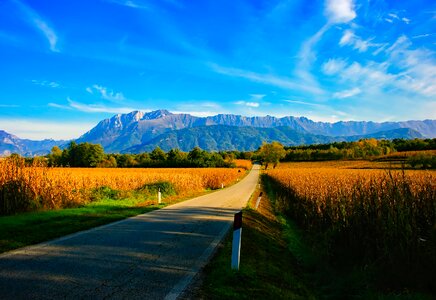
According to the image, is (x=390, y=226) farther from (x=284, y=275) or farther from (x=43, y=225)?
(x=43, y=225)

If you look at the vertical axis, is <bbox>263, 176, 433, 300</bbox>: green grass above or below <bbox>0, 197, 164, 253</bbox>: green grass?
below

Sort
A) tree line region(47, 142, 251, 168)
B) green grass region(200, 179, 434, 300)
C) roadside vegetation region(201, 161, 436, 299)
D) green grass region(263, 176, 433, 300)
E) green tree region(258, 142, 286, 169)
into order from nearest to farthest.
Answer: green grass region(200, 179, 434, 300)
roadside vegetation region(201, 161, 436, 299)
green grass region(263, 176, 433, 300)
tree line region(47, 142, 251, 168)
green tree region(258, 142, 286, 169)

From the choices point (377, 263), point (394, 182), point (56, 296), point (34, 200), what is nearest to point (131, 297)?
point (56, 296)

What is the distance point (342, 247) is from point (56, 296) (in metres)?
8.22

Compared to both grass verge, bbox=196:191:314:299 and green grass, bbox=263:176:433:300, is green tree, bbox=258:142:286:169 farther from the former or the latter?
grass verge, bbox=196:191:314:299

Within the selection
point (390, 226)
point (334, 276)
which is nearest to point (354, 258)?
point (334, 276)

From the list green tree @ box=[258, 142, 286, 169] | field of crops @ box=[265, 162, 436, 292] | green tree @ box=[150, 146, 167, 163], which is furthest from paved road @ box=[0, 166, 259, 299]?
green tree @ box=[258, 142, 286, 169]

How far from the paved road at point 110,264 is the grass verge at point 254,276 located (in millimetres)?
404

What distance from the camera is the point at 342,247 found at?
987 centimetres

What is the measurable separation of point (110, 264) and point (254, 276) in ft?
9.43

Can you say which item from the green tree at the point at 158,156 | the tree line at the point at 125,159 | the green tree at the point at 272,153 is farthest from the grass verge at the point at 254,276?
the green tree at the point at 272,153

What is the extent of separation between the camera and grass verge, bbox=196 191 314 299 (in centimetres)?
536

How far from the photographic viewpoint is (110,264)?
629 centimetres

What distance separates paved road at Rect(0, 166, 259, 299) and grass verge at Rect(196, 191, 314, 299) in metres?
0.40
